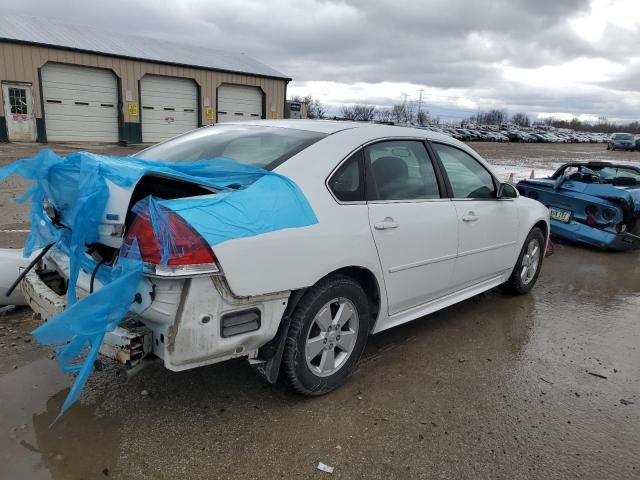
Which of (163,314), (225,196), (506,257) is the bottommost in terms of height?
(506,257)

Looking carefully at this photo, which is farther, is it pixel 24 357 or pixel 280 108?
pixel 280 108

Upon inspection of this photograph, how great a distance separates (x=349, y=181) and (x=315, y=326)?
930mm

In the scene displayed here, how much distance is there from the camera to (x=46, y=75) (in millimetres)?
21656

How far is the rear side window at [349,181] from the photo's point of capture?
10.2ft

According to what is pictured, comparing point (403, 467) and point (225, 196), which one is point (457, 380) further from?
point (225, 196)

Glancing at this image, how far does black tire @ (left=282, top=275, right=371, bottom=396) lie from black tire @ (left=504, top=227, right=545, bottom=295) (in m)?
2.52

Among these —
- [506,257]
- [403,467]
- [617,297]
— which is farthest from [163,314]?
[617,297]

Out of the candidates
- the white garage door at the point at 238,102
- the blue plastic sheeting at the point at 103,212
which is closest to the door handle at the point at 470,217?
the blue plastic sheeting at the point at 103,212

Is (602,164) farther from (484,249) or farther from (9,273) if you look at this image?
(9,273)

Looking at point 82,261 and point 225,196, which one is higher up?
point 225,196

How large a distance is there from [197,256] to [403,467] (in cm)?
153

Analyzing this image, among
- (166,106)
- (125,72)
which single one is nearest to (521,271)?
(125,72)

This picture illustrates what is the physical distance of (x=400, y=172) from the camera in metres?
3.62

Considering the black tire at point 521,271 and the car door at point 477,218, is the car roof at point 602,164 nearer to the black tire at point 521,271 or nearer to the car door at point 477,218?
the black tire at point 521,271
